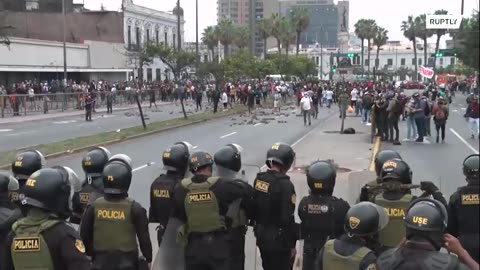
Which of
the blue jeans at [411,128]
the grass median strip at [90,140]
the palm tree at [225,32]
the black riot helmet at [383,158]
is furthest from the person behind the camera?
the palm tree at [225,32]

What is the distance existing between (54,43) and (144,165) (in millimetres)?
37672

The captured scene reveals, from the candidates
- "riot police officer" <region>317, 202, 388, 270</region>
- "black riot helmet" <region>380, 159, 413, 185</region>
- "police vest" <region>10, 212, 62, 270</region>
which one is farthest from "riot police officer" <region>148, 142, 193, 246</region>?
"riot police officer" <region>317, 202, 388, 270</region>

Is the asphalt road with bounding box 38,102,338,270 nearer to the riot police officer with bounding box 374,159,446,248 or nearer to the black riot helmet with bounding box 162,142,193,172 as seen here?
the black riot helmet with bounding box 162,142,193,172

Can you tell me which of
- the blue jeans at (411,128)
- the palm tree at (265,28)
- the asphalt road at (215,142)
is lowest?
the asphalt road at (215,142)

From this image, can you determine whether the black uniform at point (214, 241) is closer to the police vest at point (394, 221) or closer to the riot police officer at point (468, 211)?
the police vest at point (394, 221)

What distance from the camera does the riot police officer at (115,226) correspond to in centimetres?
502

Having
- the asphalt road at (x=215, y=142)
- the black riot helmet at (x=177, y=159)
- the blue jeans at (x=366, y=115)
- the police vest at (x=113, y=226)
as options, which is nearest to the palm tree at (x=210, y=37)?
the asphalt road at (x=215, y=142)

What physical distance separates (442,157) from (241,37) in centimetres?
7842

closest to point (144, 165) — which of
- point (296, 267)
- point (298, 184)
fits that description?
point (298, 184)

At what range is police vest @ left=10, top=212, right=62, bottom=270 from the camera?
400cm

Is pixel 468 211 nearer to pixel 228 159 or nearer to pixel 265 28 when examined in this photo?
pixel 228 159

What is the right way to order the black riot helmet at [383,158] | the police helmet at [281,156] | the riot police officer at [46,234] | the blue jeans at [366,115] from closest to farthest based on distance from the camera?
the riot police officer at [46,234], the police helmet at [281,156], the black riot helmet at [383,158], the blue jeans at [366,115]

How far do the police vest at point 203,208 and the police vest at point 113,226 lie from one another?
0.53 m

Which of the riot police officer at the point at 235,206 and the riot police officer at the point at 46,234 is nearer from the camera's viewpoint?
the riot police officer at the point at 46,234
